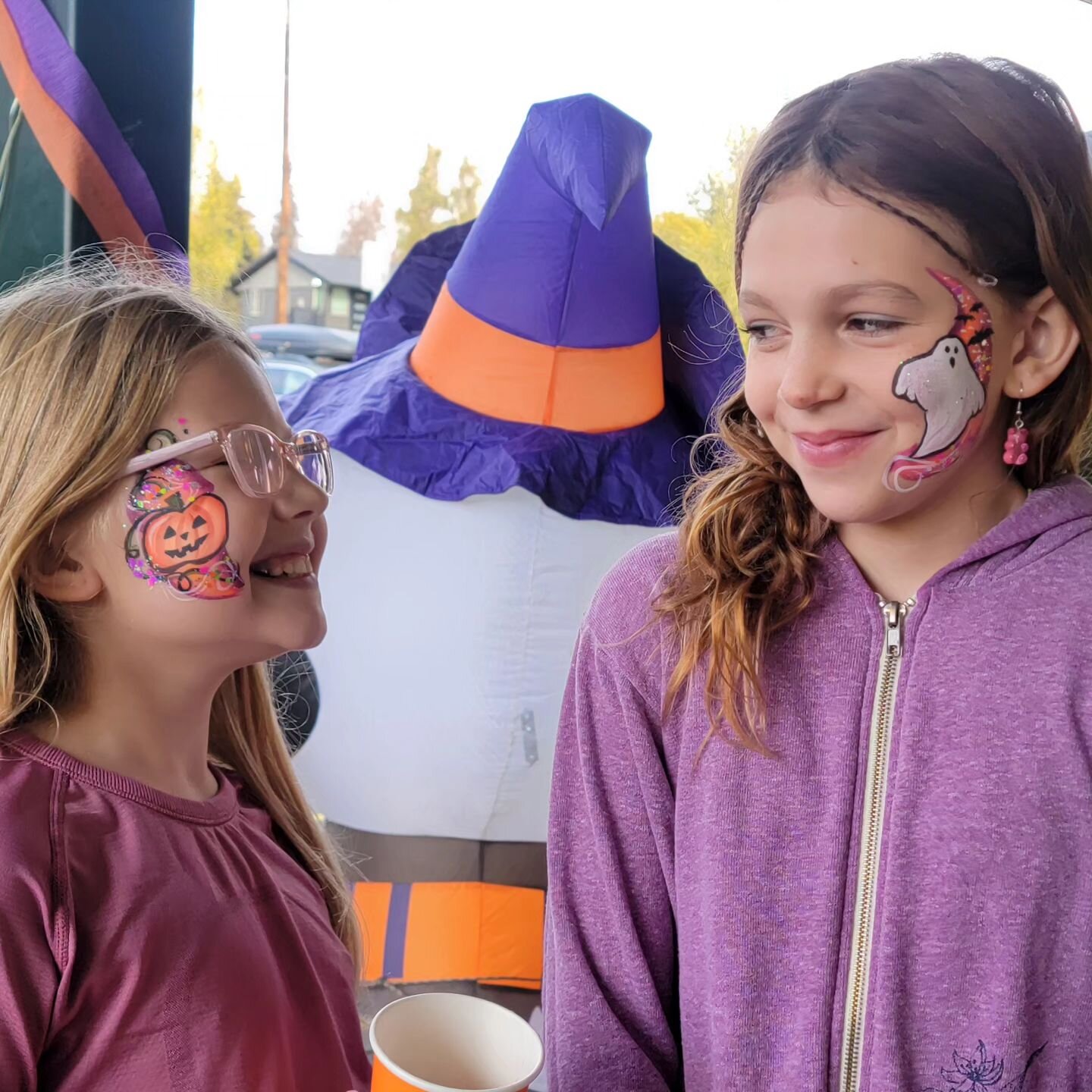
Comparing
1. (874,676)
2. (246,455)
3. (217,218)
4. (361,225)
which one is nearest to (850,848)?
(874,676)

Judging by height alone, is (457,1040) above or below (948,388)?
below

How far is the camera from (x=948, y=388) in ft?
3.12

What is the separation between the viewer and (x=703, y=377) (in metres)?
2.01

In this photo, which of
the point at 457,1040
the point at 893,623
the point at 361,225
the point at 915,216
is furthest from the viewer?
the point at 361,225

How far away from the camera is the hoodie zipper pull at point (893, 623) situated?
→ 1.04 m

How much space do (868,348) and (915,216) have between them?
114 millimetres

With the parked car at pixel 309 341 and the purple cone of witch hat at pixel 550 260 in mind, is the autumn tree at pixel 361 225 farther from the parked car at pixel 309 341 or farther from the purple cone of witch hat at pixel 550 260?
the parked car at pixel 309 341

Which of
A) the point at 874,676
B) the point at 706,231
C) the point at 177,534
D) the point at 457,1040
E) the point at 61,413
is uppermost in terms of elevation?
the point at 706,231

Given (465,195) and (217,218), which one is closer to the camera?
(217,218)

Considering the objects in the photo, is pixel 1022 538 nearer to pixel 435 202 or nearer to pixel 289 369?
pixel 435 202

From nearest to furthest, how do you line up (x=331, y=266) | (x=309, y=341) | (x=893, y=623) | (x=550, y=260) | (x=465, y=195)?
(x=893, y=623)
(x=550, y=260)
(x=465, y=195)
(x=331, y=266)
(x=309, y=341)

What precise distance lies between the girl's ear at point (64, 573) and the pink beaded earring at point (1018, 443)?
0.84 metres

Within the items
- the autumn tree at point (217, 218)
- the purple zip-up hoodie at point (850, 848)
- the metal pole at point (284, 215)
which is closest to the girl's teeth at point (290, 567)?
the purple zip-up hoodie at point (850, 848)

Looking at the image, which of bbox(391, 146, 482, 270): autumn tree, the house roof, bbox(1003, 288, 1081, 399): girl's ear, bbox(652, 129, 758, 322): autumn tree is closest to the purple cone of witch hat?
bbox(652, 129, 758, 322): autumn tree
